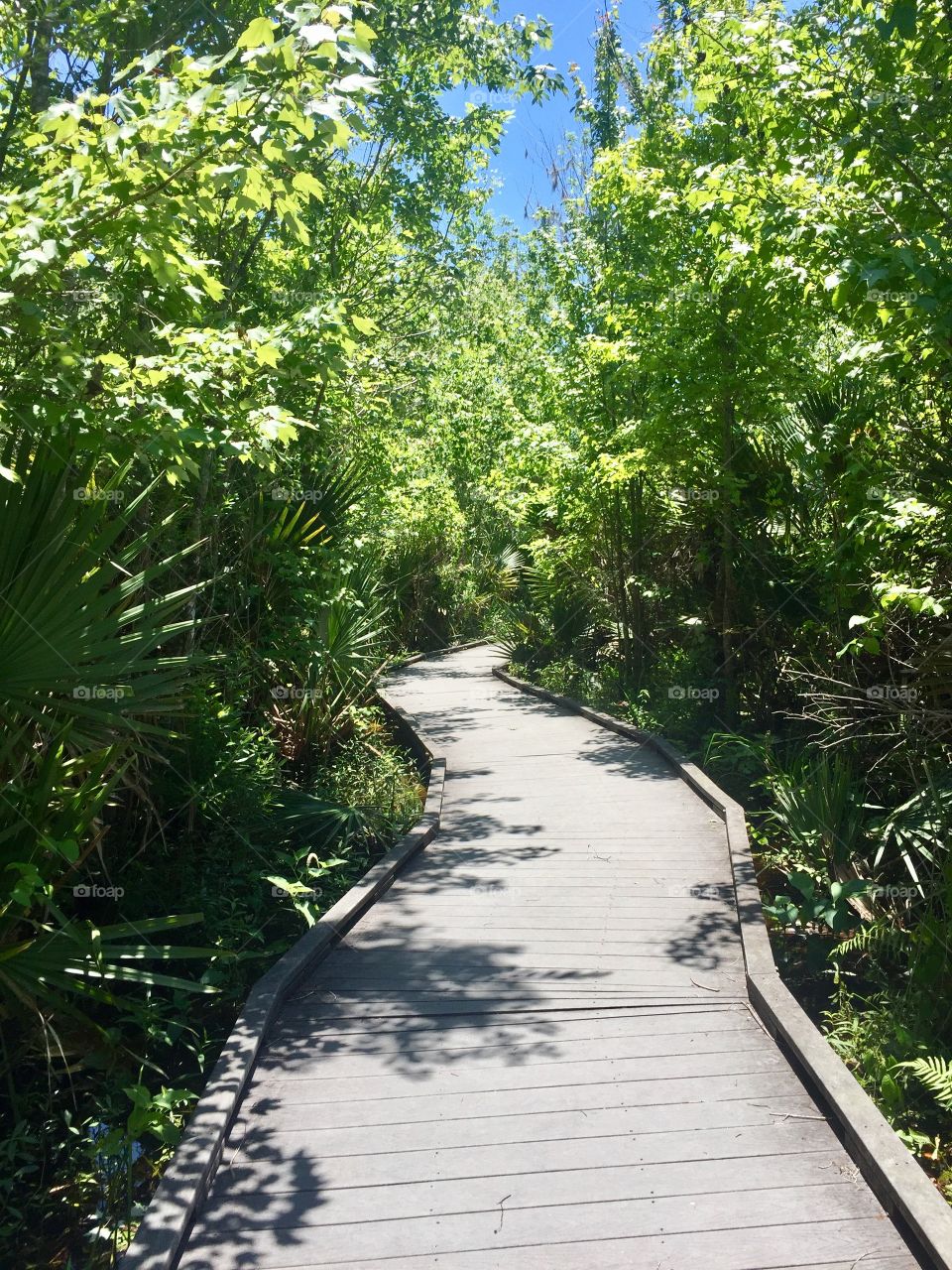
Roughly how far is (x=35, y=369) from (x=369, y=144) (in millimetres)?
8904

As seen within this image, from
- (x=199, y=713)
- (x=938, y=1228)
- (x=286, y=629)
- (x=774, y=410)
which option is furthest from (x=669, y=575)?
(x=938, y=1228)

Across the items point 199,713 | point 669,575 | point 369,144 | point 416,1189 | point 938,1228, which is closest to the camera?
point 938,1228

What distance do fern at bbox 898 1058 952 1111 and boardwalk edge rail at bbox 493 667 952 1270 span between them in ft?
0.90

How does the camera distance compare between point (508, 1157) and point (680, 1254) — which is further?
point (508, 1157)

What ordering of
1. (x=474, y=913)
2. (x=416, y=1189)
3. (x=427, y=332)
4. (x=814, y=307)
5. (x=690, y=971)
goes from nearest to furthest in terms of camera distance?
(x=416, y=1189) → (x=690, y=971) → (x=474, y=913) → (x=814, y=307) → (x=427, y=332)

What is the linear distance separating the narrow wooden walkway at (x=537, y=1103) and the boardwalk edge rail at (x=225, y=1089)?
79 millimetres

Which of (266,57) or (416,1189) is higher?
(266,57)

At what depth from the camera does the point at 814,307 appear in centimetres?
882

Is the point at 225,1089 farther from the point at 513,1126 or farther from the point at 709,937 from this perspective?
the point at 709,937

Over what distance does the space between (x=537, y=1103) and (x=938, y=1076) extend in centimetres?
155

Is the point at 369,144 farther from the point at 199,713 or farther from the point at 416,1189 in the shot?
the point at 416,1189

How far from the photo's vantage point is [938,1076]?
14.0 ft

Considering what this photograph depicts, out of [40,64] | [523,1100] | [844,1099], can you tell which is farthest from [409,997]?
[40,64]

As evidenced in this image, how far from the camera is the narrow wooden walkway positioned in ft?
11.7
